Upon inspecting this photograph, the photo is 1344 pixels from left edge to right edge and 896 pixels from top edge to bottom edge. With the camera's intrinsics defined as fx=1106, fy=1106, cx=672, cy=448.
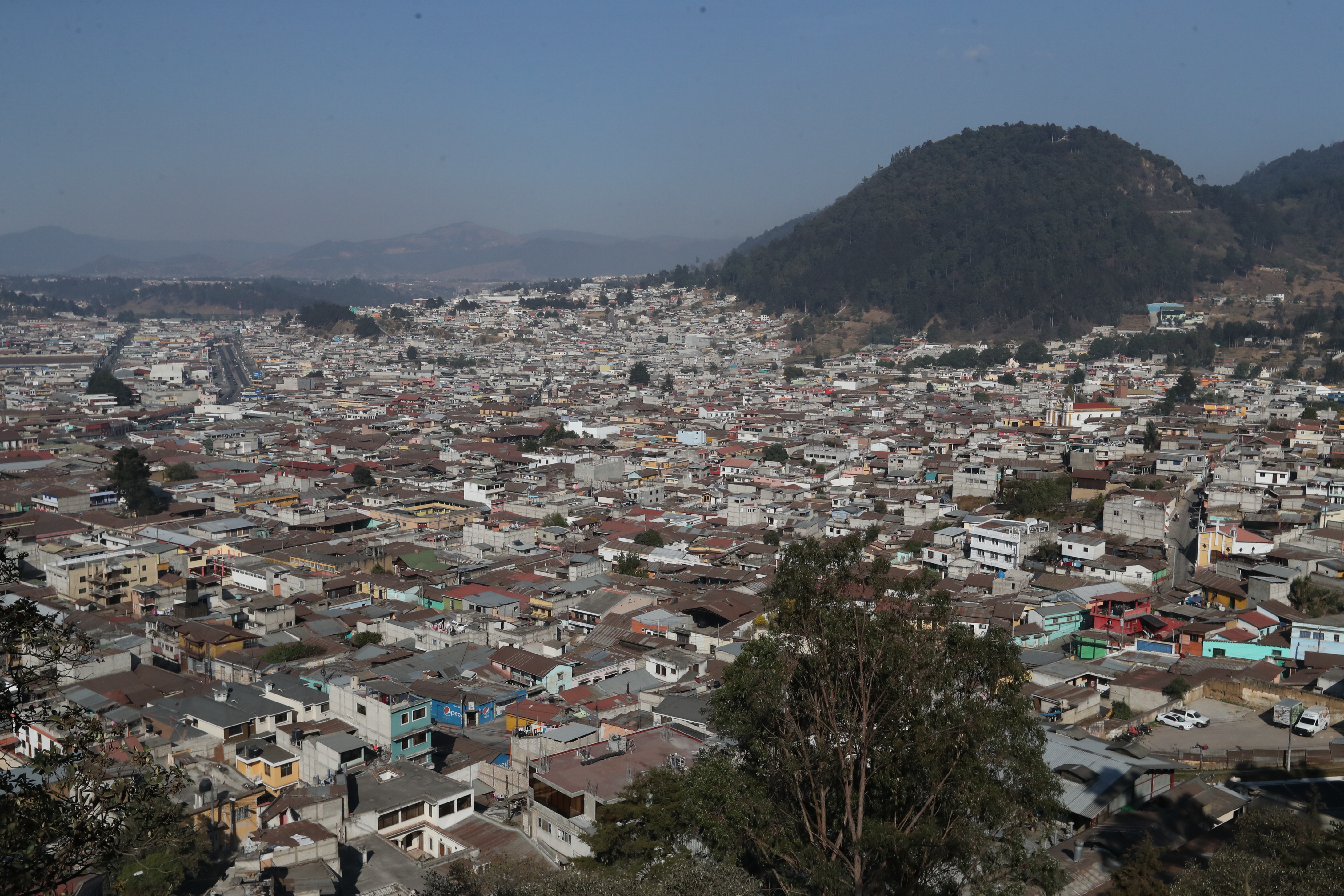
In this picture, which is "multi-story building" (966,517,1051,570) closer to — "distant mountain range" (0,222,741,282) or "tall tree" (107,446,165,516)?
"tall tree" (107,446,165,516)

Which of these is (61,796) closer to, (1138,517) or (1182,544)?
(1138,517)

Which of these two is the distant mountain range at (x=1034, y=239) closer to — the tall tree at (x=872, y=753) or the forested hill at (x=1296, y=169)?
the forested hill at (x=1296, y=169)

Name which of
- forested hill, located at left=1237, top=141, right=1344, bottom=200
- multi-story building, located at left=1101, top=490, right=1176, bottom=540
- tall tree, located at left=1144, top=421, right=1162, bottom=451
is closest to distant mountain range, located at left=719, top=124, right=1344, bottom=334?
forested hill, located at left=1237, top=141, right=1344, bottom=200

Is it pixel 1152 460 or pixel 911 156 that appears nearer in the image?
pixel 1152 460

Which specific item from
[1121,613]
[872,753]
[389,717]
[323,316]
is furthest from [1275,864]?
[323,316]

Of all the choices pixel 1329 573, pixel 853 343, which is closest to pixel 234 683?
pixel 1329 573

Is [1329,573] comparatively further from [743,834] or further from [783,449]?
[783,449]

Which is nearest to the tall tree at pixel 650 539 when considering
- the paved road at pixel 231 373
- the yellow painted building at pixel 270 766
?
the yellow painted building at pixel 270 766
